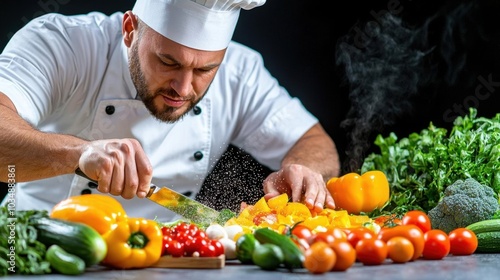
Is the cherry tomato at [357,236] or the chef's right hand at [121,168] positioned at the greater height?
the cherry tomato at [357,236]

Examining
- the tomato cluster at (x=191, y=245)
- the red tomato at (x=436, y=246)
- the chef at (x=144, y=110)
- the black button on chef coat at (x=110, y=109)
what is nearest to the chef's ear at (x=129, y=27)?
the chef at (x=144, y=110)

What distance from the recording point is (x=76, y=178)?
3.15m

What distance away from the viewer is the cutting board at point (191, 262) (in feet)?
6.37

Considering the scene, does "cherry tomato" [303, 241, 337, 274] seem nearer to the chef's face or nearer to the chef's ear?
the chef's face

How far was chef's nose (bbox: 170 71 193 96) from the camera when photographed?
283 cm

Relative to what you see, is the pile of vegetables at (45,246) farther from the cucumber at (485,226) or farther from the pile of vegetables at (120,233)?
the cucumber at (485,226)

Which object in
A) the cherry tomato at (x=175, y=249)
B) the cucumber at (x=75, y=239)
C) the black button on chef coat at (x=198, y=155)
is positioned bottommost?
the black button on chef coat at (x=198, y=155)

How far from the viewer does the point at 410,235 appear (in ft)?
6.82

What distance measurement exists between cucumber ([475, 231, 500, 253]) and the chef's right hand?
1.02 metres

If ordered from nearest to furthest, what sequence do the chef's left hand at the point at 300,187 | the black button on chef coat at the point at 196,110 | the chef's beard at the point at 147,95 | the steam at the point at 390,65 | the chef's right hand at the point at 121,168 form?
the chef's right hand at the point at 121,168, the chef's left hand at the point at 300,187, the chef's beard at the point at 147,95, the black button on chef coat at the point at 196,110, the steam at the point at 390,65

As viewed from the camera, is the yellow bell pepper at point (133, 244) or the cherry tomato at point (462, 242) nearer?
the yellow bell pepper at point (133, 244)

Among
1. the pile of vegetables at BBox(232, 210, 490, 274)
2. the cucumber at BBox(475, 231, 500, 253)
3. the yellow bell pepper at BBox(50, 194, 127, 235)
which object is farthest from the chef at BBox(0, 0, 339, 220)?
the cucumber at BBox(475, 231, 500, 253)

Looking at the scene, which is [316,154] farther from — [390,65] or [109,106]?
[109,106]

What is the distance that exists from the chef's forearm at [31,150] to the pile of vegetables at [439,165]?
3.76 feet
